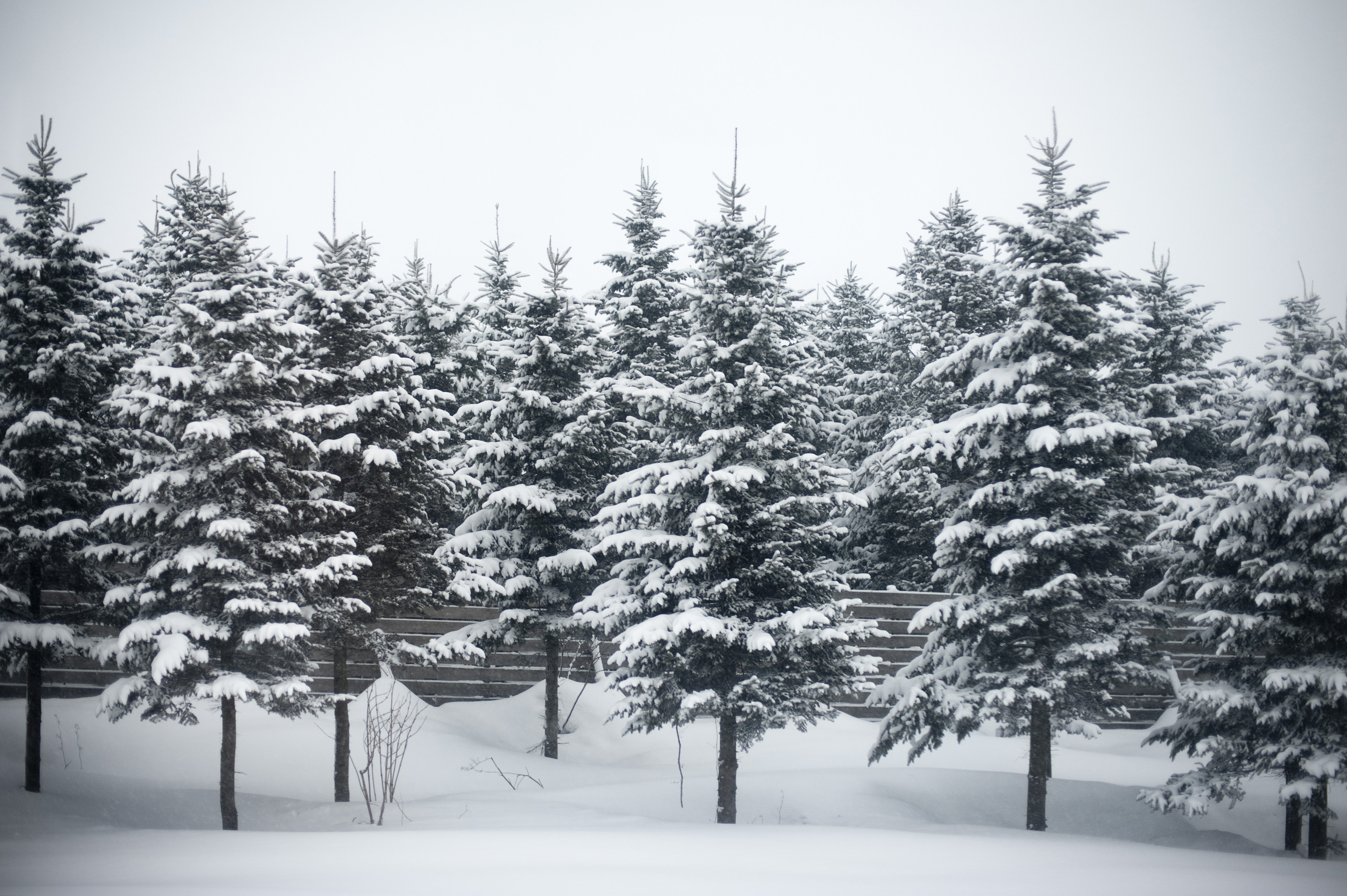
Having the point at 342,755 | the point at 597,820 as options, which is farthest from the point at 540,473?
the point at 597,820

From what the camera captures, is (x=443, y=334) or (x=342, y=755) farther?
(x=443, y=334)

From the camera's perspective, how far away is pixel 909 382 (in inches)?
1009

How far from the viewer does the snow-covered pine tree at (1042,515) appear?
1223cm

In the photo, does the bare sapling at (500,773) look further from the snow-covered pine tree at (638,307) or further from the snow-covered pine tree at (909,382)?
the snow-covered pine tree at (909,382)

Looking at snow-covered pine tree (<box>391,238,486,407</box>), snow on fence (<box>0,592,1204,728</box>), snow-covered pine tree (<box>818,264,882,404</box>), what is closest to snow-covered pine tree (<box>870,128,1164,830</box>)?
Answer: snow on fence (<box>0,592,1204,728</box>)

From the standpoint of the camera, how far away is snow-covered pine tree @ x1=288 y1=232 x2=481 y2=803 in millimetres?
14680

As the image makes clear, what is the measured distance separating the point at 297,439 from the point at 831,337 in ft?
73.4

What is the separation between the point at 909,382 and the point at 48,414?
20.5 metres

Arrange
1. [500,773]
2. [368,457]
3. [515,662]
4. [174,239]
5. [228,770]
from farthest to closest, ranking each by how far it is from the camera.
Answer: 1. [174,239]
2. [515,662]
3. [500,773]
4. [368,457]
5. [228,770]

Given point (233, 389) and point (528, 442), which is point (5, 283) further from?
point (528, 442)

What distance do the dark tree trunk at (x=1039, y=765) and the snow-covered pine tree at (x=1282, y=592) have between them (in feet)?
4.66

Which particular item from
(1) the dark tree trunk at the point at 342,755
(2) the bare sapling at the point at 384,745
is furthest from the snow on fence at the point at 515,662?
(1) the dark tree trunk at the point at 342,755

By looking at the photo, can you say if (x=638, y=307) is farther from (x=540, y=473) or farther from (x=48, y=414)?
(x=48, y=414)

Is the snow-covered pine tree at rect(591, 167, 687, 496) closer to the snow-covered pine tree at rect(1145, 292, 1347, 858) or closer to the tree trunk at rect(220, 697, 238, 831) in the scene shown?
the tree trunk at rect(220, 697, 238, 831)
